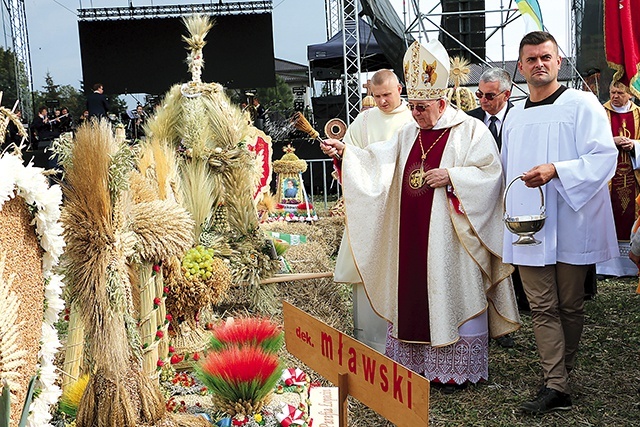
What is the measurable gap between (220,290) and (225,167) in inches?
39.3

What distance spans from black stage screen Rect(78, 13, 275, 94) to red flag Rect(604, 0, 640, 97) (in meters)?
14.8

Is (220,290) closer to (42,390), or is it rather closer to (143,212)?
(143,212)

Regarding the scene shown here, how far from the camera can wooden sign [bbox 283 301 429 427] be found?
1867 mm

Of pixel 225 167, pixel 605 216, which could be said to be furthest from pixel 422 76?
pixel 225 167

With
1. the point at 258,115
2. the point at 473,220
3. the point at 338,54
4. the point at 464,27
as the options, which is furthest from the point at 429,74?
the point at 258,115

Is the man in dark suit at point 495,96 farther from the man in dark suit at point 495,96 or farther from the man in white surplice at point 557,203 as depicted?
the man in white surplice at point 557,203

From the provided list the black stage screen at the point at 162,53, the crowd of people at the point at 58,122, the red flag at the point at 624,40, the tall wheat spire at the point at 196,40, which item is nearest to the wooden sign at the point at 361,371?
the red flag at the point at 624,40

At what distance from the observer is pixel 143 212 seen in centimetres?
322

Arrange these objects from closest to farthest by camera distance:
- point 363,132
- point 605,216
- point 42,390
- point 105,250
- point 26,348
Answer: point 26,348, point 42,390, point 105,250, point 605,216, point 363,132

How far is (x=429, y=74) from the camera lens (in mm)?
4012

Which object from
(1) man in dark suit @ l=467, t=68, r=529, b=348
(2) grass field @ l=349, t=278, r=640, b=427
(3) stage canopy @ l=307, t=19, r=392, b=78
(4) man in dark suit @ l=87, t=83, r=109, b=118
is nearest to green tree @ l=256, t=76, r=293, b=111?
(3) stage canopy @ l=307, t=19, r=392, b=78

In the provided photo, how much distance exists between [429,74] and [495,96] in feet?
4.70

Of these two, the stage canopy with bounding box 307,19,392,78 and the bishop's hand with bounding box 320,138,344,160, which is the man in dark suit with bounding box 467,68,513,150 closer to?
the bishop's hand with bounding box 320,138,344,160

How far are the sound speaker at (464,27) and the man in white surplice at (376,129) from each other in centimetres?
656
